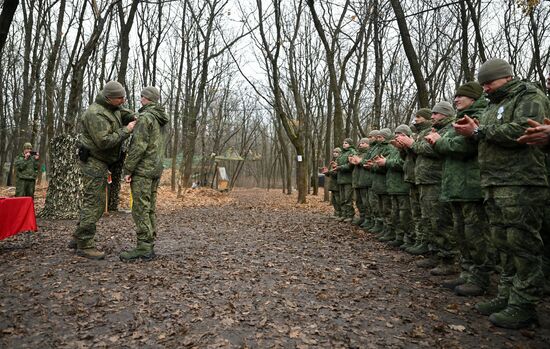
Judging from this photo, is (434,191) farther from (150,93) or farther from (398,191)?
(150,93)

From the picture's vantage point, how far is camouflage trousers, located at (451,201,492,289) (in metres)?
4.29

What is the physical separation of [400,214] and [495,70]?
385 centimetres

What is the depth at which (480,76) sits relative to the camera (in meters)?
3.80

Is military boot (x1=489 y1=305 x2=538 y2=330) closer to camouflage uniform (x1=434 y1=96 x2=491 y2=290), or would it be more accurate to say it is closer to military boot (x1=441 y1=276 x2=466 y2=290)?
camouflage uniform (x1=434 y1=96 x2=491 y2=290)

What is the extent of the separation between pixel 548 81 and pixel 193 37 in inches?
819

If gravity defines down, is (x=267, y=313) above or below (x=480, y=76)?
below

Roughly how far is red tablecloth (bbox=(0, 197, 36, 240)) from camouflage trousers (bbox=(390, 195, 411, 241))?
642 cm

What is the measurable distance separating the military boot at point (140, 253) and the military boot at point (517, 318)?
458 centimetres

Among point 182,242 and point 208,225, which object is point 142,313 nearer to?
point 182,242

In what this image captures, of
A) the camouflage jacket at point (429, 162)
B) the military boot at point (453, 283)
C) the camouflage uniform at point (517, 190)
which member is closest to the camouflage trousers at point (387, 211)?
the camouflage jacket at point (429, 162)

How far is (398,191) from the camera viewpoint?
22.9ft

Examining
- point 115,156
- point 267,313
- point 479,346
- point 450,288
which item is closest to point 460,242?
point 450,288

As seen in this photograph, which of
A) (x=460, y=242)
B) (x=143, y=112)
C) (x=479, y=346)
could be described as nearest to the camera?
(x=479, y=346)

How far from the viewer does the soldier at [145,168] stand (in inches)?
214
